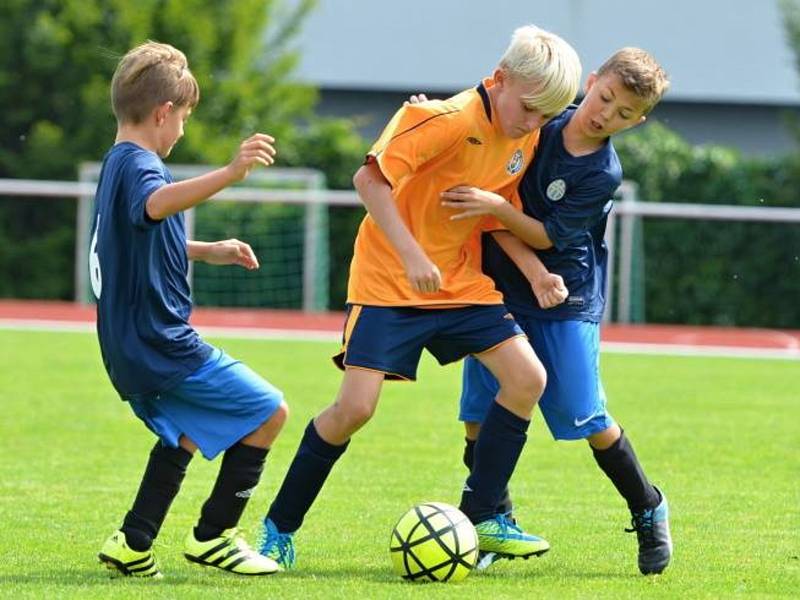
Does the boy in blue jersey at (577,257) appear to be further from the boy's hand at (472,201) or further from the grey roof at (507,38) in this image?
the grey roof at (507,38)

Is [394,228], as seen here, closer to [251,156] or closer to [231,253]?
[251,156]

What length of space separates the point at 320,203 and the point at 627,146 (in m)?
3.89

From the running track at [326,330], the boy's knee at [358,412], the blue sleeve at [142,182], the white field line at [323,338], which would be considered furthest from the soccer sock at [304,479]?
the running track at [326,330]

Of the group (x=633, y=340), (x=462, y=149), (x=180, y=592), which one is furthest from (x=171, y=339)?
(x=633, y=340)

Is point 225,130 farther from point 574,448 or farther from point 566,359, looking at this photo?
point 566,359

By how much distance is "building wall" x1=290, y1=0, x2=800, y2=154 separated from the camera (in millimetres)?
28312

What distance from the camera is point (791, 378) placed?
13.3 m

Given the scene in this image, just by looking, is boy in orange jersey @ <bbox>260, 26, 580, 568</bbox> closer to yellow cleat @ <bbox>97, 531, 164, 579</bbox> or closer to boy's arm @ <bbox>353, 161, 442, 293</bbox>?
boy's arm @ <bbox>353, 161, 442, 293</bbox>

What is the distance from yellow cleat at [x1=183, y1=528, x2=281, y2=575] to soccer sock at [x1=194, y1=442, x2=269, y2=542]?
27 mm

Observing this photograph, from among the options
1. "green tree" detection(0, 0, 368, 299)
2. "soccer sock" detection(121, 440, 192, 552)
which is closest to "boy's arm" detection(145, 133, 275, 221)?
"soccer sock" detection(121, 440, 192, 552)

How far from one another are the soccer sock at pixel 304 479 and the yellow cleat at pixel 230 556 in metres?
0.18

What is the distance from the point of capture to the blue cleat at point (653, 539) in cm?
548

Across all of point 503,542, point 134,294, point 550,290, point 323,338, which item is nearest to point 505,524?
point 503,542

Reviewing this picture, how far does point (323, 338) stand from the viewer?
16.5 meters
